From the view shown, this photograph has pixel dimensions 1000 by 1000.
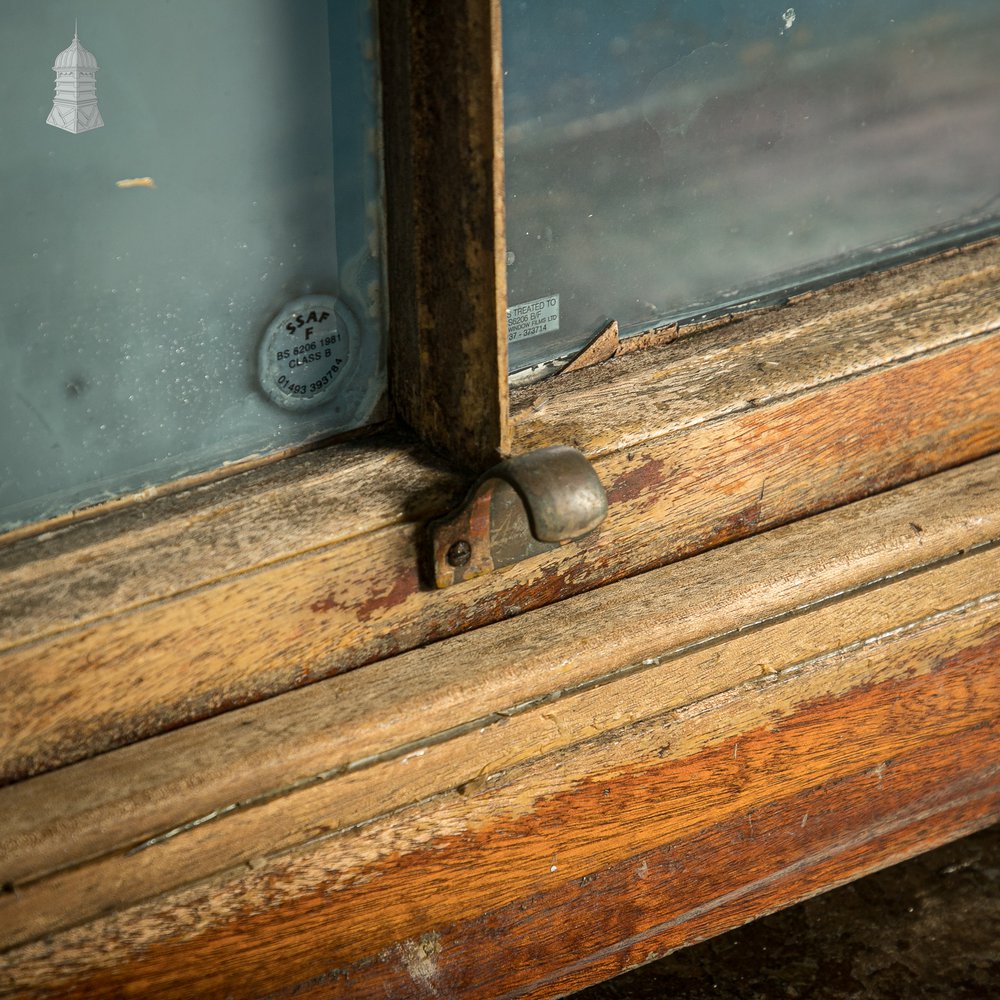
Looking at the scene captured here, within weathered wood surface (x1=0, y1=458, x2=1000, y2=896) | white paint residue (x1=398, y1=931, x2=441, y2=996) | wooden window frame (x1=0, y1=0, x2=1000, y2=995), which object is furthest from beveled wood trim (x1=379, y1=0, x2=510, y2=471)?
white paint residue (x1=398, y1=931, x2=441, y2=996)

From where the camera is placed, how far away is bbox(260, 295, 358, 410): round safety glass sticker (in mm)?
1007

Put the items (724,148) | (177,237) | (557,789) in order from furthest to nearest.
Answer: (724,148)
(557,789)
(177,237)

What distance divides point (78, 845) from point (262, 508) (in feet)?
0.85

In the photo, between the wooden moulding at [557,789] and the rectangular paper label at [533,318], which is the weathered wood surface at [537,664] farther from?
the rectangular paper label at [533,318]

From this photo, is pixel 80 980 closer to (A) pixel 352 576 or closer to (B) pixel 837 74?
(A) pixel 352 576

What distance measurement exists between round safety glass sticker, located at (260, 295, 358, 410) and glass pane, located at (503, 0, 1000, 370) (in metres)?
0.14

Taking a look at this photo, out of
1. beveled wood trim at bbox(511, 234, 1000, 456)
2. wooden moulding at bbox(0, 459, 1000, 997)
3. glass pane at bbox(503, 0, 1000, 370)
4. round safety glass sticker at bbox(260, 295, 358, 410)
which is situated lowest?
wooden moulding at bbox(0, 459, 1000, 997)

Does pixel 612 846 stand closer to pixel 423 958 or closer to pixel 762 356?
pixel 423 958

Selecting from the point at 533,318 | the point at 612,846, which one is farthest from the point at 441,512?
the point at 612,846

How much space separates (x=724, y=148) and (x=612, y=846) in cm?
57

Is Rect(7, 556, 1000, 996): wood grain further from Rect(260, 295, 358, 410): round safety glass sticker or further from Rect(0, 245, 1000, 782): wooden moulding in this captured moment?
Rect(260, 295, 358, 410): round safety glass sticker

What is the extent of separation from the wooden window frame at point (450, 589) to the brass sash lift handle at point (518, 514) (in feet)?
0.08

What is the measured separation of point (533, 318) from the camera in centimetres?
111

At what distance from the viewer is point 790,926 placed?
49.6 inches
